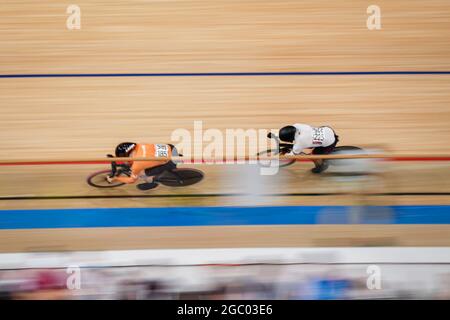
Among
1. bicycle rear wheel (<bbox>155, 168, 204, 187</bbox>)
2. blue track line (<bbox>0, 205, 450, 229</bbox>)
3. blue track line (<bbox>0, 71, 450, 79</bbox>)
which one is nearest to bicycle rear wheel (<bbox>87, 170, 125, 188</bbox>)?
blue track line (<bbox>0, 205, 450, 229</bbox>)

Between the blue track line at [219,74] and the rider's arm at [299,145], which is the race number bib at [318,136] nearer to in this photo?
the rider's arm at [299,145]

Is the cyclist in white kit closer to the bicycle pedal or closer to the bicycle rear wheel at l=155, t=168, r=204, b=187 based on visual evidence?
the bicycle rear wheel at l=155, t=168, r=204, b=187

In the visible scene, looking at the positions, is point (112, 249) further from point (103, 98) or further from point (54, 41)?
point (54, 41)

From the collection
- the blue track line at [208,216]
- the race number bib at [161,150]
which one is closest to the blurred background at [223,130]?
the blue track line at [208,216]

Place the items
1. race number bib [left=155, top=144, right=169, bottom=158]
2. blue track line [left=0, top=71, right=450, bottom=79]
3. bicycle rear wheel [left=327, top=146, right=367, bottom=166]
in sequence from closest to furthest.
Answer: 1. bicycle rear wheel [left=327, top=146, right=367, bottom=166]
2. race number bib [left=155, top=144, right=169, bottom=158]
3. blue track line [left=0, top=71, right=450, bottom=79]

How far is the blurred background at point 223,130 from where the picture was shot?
2898 mm

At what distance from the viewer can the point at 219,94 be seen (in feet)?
12.2

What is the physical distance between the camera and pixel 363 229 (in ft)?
9.58

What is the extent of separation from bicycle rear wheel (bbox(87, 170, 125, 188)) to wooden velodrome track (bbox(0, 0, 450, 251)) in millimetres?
41

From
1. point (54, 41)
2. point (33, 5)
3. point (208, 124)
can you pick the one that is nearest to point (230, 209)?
point (208, 124)

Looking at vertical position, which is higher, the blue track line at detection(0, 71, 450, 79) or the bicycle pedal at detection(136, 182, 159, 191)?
the blue track line at detection(0, 71, 450, 79)

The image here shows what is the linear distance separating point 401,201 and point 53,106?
2.47m

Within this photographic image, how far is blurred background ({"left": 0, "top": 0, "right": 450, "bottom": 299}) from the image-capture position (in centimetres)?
290

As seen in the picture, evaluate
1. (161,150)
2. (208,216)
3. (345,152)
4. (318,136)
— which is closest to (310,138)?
(318,136)
